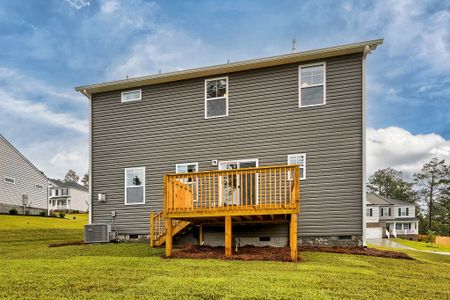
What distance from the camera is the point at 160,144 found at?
453 inches

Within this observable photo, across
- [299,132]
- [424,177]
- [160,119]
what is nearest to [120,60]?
[160,119]

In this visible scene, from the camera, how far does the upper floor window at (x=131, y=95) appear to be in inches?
472

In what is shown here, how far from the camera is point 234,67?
10.6 meters

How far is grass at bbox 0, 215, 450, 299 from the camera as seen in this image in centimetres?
462

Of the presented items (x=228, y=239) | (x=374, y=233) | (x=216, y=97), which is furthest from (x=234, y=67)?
(x=374, y=233)

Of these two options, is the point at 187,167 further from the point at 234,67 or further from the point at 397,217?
the point at 397,217

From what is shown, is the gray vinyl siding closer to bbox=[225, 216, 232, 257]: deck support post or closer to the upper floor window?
the upper floor window

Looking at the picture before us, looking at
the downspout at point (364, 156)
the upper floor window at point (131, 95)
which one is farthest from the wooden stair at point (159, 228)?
the downspout at point (364, 156)

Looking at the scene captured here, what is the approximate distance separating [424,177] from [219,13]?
41852mm

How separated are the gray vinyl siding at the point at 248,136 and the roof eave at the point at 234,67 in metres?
0.22

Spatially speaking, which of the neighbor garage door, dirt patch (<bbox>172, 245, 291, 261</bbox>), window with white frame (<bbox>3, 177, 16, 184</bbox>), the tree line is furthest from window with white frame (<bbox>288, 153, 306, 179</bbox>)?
the tree line

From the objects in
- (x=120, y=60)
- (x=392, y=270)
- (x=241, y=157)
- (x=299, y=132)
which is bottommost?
(x=392, y=270)

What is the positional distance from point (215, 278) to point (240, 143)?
5739 mm

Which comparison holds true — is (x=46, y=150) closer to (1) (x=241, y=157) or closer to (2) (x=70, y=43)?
(2) (x=70, y=43)
